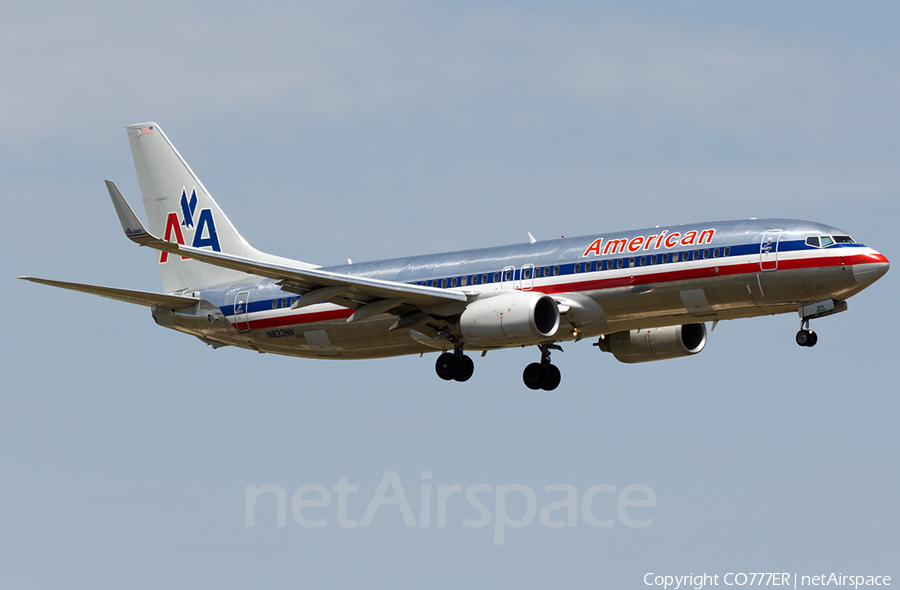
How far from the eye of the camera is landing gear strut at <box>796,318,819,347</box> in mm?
41125

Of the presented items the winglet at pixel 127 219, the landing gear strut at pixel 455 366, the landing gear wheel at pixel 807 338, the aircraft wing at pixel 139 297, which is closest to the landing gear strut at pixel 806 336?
the landing gear wheel at pixel 807 338

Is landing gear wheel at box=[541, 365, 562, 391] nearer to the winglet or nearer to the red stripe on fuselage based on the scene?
the red stripe on fuselage

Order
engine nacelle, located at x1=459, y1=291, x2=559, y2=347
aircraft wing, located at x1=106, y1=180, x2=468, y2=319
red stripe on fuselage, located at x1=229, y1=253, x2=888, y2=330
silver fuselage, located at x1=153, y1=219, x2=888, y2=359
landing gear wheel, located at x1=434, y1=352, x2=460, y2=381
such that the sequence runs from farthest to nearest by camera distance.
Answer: landing gear wheel, located at x1=434, y1=352, x2=460, y2=381, engine nacelle, located at x1=459, y1=291, x2=559, y2=347, aircraft wing, located at x1=106, y1=180, x2=468, y2=319, silver fuselage, located at x1=153, y1=219, x2=888, y2=359, red stripe on fuselage, located at x1=229, y1=253, x2=888, y2=330

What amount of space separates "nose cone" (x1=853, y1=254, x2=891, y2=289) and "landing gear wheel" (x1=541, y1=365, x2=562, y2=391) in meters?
12.6

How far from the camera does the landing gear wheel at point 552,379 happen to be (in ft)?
160

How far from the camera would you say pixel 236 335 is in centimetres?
5238

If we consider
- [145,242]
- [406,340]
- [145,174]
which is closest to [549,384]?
[406,340]

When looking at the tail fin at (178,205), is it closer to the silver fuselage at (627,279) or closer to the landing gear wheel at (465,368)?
the silver fuselage at (627,279)

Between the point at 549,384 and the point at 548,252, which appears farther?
the point at 549,384

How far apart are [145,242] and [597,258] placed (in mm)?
14990

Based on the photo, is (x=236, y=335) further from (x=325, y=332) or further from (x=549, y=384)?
(x=549, y=384)

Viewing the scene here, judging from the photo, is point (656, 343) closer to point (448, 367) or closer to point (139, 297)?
point (448, 367)

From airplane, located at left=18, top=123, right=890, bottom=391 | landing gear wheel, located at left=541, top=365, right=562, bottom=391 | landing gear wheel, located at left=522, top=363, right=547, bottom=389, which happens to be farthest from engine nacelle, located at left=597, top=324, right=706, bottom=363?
landing gear wheel, located at left=522, top=363, right=547, bottom=389

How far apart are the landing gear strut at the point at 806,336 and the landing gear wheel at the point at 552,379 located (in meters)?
10.4
